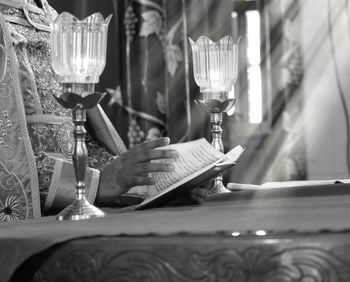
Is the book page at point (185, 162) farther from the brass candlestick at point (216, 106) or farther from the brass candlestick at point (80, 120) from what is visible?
the brass candlestick at point (216, 106)

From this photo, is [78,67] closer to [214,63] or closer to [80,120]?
[80,120]

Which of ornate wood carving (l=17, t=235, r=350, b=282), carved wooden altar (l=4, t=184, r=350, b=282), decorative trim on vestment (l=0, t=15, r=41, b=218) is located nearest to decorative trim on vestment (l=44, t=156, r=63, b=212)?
decorative trim on vestment (l=0, t=15, r=41, b=218)

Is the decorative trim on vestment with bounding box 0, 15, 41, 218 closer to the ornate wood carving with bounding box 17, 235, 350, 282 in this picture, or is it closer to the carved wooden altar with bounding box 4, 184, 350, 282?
the carved wooden altar with bounding box 4, 184, 350, 282

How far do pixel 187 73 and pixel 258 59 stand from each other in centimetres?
47

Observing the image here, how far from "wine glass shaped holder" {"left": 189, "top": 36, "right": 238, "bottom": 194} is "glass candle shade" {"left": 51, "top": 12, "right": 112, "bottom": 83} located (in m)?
0.54

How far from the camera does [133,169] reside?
1.68 meters

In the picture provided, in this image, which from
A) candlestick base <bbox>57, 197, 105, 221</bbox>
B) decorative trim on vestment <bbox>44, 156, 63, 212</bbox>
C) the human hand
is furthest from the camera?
decorative trim on vestment <bbox>44, 156, 63, 212</bbox>

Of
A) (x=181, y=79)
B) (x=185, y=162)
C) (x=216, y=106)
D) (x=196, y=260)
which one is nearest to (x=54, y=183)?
(x=185, y=162)

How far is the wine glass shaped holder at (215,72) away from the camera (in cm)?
209

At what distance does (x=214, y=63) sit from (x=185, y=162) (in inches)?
→ 18.3

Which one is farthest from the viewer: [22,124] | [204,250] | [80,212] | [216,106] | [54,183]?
[216,106]

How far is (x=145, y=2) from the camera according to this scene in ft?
14.2

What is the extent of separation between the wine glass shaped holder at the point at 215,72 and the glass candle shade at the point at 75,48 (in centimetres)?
54

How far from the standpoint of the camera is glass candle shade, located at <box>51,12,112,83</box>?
1567 millimetres
